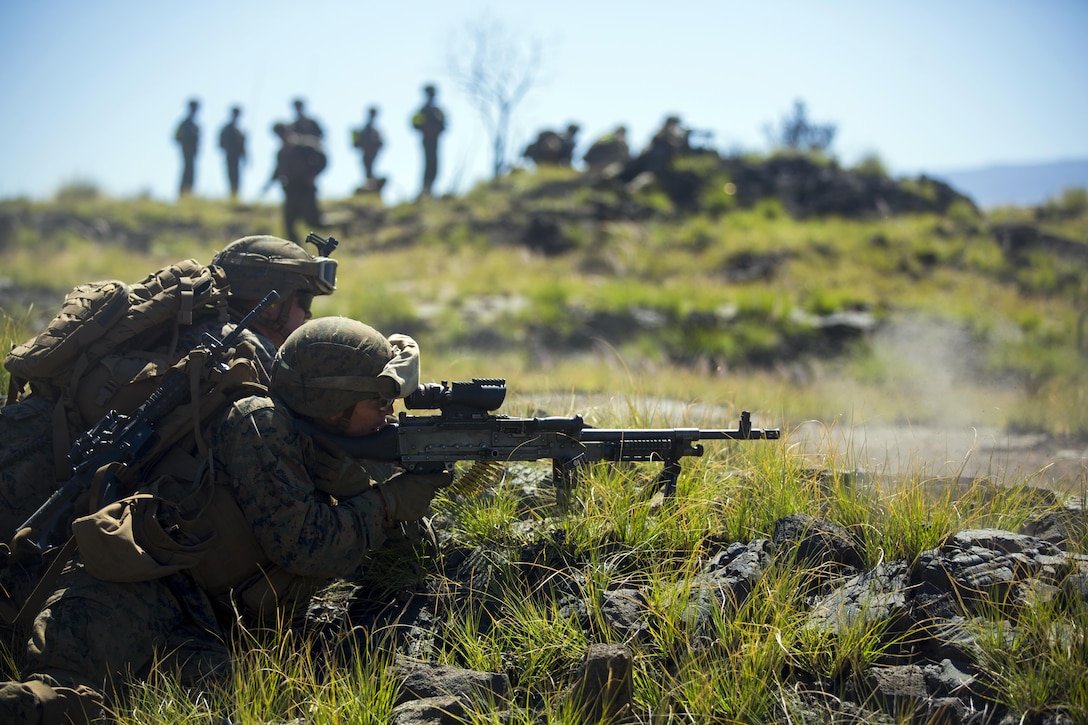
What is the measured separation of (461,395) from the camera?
13.9 feet

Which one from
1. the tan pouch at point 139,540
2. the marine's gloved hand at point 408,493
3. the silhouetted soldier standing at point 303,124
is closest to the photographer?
the tan pouch at point 139,540

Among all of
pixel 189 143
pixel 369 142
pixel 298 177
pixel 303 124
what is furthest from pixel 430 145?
pixel 298 177

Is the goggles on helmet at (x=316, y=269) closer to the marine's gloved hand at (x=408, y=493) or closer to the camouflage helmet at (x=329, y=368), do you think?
the camouflage helmet at (x=329, y=368)

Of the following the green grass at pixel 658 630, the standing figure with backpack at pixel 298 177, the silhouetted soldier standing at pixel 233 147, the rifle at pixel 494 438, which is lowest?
the green grass at pixel 658 630

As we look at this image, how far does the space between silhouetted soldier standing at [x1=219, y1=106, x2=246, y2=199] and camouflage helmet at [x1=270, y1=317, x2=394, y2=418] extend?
27321 mm

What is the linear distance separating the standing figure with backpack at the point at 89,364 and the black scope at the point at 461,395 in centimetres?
78

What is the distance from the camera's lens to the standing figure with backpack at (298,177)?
18.8 m

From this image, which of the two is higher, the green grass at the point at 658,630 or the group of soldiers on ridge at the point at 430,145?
the group of soldiers on ridge at the point at 430,145

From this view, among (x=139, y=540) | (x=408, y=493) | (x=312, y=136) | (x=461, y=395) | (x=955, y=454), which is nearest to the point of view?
(x=139, y=540)

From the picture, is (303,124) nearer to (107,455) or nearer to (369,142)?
(369,142)

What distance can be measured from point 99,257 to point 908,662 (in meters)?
19.7

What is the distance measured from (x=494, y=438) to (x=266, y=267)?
1665 mm

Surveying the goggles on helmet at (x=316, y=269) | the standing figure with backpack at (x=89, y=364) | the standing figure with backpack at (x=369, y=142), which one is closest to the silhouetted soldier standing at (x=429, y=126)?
the standing figure with backpack at (x=369, y=142)

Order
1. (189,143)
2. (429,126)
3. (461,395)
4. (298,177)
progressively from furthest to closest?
(189,143) → (429,126) → (298,177) → (461,395)
